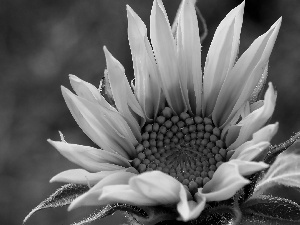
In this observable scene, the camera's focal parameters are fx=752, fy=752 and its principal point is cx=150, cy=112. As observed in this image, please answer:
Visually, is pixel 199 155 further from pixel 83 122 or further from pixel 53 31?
pixel 53 31

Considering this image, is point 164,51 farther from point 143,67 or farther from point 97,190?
point 97,190

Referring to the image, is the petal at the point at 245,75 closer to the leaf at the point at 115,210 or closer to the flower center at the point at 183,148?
the flower center at the point at 183,148

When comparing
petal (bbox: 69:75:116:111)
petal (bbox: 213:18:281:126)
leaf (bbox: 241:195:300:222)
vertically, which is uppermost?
petal (bbox: 69:75:116:111)

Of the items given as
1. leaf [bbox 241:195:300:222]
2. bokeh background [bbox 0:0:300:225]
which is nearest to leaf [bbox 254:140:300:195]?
leaf [bbox 241:195:300:222]

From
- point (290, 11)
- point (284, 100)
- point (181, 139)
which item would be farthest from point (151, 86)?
point (290, 11)

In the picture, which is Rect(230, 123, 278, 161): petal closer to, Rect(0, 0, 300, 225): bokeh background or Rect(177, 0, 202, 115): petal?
Rect(177, 0, 202, 115): petal
